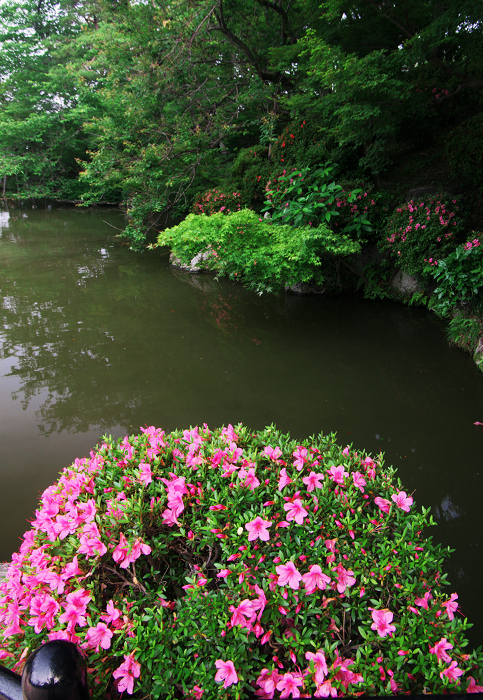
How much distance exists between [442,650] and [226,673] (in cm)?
59

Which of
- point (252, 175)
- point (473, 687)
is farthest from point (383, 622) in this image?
point (252, 175)

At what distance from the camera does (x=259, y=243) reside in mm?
5629

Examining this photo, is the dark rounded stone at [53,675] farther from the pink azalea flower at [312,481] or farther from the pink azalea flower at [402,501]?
the pink azalea flower at [402,501]

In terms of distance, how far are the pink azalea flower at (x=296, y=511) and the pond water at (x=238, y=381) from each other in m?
1.40

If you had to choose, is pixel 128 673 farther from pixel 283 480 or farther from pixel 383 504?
pixel 383 504

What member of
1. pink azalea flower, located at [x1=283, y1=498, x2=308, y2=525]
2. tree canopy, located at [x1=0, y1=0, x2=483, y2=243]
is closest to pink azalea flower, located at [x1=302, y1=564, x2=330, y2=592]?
pink azalea flower, located at [x1=283, y1=498, x2=308, y2=525]

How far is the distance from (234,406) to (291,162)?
17.5ft

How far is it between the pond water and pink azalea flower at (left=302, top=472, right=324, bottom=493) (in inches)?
52.8

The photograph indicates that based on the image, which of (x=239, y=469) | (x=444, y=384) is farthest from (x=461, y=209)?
(x=239, y=469)

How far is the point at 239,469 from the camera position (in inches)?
58.8

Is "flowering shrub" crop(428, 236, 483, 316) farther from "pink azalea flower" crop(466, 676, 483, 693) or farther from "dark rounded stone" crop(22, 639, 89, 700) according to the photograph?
"dark rounded stone" crop(22, 639, 89, 700)

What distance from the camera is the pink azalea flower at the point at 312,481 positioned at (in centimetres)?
139

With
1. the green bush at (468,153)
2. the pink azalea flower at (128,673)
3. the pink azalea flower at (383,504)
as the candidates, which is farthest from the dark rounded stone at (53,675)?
the green bush at (468,153)

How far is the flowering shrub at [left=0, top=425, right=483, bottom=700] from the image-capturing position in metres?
1.04
